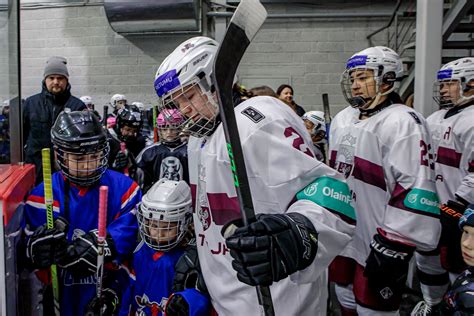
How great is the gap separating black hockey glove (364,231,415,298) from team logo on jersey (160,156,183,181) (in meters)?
1.53

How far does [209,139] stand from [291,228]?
430 millimetres

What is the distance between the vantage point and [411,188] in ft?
6.25

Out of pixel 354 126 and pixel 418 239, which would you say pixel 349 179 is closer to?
pixel 354 126

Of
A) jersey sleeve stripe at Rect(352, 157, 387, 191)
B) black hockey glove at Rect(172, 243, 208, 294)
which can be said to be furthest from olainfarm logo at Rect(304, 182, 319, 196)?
jersey sleeve stripe at Rect(352, 157, 387, 191)

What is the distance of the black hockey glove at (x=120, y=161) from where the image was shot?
3.67 m

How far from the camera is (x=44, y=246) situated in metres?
1.46

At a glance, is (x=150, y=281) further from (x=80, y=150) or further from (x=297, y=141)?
(x=297, y=141)

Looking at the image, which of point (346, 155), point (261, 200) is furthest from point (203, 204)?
point (346, 155)

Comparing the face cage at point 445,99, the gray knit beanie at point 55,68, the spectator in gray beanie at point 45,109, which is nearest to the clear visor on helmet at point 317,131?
the face cage at point 445,99

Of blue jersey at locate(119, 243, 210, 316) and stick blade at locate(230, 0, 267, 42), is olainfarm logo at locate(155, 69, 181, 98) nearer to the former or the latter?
stick blade at locate(230, 0, 267, 42)

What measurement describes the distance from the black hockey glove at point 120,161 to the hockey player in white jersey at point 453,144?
2242 millimetres

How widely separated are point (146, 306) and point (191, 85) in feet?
3.37

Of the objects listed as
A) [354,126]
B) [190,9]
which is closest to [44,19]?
[190,9]

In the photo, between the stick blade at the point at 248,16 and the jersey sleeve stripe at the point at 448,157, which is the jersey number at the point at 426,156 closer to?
the jersey sleeve stripe at the point at 448,157
